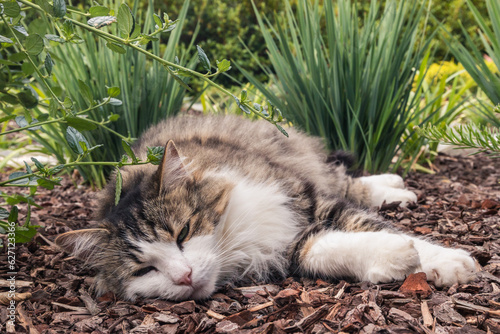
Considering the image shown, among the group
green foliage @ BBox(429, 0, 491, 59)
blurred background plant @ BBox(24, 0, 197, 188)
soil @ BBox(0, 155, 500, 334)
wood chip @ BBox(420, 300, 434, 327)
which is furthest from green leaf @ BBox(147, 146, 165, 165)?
green foliage @ BBox(429, 0, 491, 59)

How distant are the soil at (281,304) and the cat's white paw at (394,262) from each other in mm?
35

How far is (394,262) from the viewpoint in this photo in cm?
158

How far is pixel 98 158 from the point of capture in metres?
3.24

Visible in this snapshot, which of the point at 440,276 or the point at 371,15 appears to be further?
the point at 371,15

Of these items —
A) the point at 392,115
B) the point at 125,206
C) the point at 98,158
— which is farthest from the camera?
the point at 98,158

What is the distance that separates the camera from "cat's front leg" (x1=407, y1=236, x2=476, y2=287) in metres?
1.53

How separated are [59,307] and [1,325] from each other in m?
0.20

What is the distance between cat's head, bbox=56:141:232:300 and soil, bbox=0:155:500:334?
7 cm

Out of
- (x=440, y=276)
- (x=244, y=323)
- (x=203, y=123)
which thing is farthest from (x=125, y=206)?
(x=440, y=276)

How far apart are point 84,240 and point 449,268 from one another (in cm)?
142

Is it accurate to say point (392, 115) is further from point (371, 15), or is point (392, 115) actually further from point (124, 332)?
point (124, 332)

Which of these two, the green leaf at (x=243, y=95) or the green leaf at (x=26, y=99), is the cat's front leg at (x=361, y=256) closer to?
the green leaf at (x=243, y=95)

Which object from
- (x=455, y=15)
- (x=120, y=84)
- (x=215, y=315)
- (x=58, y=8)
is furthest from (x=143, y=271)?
(x=455, y=15)

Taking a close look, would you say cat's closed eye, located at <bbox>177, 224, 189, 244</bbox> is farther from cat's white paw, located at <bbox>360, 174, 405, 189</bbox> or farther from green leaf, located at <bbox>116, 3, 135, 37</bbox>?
cat's white paw, located at <bbox>360, 174, 405, 189</bbox>
